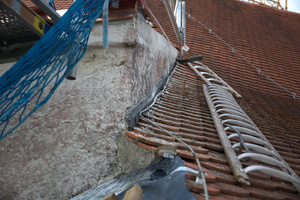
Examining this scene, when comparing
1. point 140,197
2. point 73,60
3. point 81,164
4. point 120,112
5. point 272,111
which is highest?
point 73,60

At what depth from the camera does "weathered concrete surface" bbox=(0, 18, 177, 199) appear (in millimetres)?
2170

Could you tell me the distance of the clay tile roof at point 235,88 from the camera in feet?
6.70

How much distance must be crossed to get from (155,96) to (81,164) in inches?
54.1

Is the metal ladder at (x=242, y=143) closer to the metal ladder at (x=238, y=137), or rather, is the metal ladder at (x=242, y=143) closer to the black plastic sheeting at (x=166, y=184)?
the metal ladder at (x=238, y=137)

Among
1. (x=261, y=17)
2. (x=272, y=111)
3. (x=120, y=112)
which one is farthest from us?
(x=261, y=17)

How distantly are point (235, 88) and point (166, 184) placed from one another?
12.7 feet

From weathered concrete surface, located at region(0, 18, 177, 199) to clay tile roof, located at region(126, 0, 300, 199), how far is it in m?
0.26

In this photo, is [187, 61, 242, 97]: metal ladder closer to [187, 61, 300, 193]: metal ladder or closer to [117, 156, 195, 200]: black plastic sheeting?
[187, 61, 300, 193]: metal ladder

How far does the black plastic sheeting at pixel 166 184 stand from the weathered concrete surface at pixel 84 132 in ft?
0.65

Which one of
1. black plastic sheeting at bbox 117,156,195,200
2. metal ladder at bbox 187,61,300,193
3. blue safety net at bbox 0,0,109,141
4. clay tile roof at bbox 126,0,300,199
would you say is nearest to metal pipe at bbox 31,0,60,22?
blue safety net at bbox 0,0,109,141

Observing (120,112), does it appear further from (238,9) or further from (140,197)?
(238,9)

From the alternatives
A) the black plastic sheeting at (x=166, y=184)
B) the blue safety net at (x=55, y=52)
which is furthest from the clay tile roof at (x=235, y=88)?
the blue safety net at (x=55, y=52)

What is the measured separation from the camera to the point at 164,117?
276 cm

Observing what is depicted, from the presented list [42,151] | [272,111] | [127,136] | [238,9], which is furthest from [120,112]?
[238,9]
